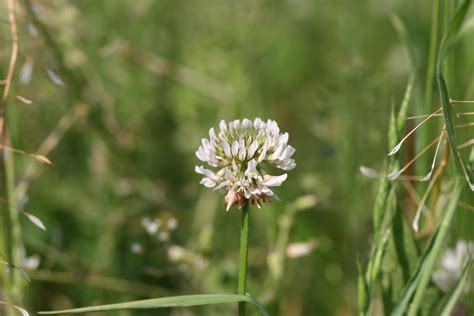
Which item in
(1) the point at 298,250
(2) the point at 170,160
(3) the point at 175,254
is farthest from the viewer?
(2) the point at 170,160

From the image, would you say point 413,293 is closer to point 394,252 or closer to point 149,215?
point 394,252

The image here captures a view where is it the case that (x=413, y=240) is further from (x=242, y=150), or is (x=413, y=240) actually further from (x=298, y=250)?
(x=298, y=250)

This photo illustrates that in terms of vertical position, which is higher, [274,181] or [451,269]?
[451,269]

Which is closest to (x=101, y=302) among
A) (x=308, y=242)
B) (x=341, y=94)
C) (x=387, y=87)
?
(x=308, y=242)

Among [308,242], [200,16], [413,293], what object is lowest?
[413,293]

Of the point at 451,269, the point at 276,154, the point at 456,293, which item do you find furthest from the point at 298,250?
the point at 276,154

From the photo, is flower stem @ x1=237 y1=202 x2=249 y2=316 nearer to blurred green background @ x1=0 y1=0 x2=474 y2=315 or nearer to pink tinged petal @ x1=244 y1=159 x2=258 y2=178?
pink tinged petal @ x1=244 y1=159 x2=258 y2=178

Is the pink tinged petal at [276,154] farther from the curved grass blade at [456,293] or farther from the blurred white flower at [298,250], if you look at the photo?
the blurred white flower at [298,250]

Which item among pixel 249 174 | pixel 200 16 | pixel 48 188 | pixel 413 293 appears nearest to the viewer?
pixel 249 174
